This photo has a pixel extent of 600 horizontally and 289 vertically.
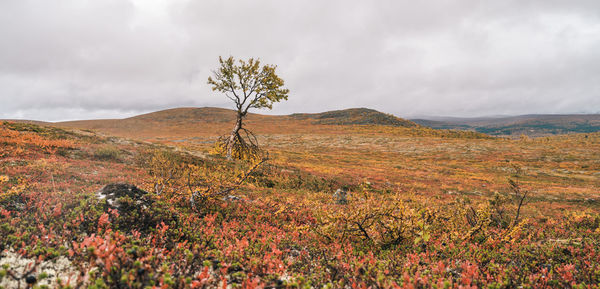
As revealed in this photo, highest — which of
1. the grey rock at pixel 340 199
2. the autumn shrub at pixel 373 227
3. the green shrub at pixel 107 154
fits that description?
the green shrub at pixel 107 154

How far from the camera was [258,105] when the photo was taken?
72.1ft

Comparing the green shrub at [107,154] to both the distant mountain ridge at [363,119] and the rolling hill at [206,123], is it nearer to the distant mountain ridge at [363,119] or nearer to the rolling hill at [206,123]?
the rolling hill at [206,123]

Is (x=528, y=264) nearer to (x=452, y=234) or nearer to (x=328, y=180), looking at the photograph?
(x=452, y=234)

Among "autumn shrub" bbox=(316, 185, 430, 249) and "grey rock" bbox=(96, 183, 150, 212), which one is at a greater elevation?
"grey rock" bbox=(96, 183, 150, 212)

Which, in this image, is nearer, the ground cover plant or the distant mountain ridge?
the ground cover plant

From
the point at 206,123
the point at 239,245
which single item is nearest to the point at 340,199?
the point at 239,245

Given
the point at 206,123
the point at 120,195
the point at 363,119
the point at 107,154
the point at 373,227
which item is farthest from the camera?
the point at 206,123

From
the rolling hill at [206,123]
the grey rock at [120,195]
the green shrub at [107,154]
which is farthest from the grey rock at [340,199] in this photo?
the rolling hill at [206,123]

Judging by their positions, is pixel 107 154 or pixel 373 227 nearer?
pixel 373 227

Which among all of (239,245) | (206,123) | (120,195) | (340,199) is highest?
(206,123)

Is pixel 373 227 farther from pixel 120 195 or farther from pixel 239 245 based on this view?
pixel 120 195

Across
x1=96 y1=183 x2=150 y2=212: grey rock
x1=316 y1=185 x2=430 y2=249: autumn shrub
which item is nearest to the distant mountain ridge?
x1=316 y1=185 x2=430 y2=249: autumn shrub

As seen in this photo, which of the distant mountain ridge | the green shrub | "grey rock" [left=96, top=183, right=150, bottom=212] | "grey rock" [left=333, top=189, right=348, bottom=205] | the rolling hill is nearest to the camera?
"grey rock" [left=96, top=183, right=150, bottom=212]

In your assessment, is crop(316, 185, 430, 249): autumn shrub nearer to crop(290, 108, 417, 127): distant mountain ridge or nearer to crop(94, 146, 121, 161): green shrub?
crop(94, 146, 121, 161): green shrub
